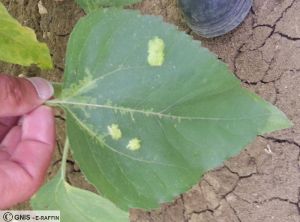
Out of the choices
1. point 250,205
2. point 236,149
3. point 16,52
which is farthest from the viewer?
point 250,205

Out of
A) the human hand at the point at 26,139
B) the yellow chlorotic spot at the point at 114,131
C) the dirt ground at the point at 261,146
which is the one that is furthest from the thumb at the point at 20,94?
the dirt ground at the point at 261,146

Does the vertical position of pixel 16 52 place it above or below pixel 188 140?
above

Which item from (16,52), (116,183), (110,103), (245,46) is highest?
(245,46)

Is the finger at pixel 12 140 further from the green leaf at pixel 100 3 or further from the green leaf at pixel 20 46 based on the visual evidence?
the green leaf at pixel 100 3

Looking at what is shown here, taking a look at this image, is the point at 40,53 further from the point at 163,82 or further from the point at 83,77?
the point at 163,82

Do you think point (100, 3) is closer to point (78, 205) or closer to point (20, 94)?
point (20, 94)

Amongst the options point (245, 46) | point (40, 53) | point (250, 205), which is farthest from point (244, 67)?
point (40, 53)
